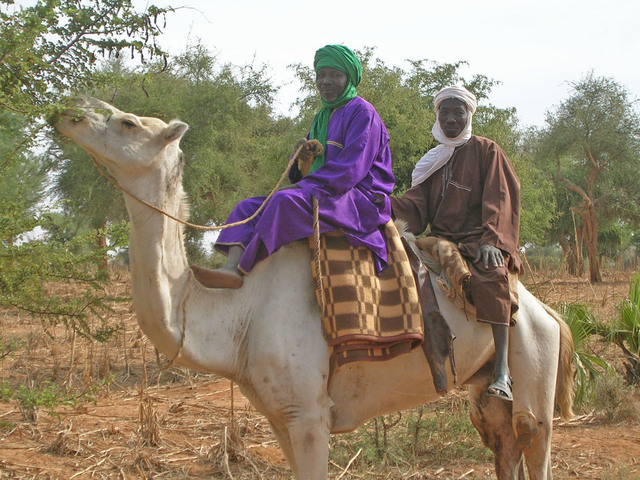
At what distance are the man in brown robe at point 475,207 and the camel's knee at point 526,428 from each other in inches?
14.1

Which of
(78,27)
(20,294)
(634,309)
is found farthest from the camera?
(634,309)

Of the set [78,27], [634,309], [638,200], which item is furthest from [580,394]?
[638,200]

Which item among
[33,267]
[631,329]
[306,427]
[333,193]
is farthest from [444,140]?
[631,329]

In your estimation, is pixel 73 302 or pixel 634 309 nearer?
pixel 73 302

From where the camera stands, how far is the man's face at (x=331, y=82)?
4738 mm

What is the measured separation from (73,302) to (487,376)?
10.00 ft

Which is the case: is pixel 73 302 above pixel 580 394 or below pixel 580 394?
above

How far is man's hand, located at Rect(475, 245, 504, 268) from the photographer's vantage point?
4676mm

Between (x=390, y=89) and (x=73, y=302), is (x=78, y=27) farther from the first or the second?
(x=390, y=89)

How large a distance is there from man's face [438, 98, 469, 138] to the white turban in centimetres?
3

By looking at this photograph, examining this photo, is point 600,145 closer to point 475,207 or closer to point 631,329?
point 631,329

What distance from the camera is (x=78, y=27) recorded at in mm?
5406

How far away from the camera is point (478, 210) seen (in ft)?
16.8

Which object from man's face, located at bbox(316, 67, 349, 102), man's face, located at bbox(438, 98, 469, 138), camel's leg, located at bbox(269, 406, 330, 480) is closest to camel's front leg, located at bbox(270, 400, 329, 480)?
camel's leg, located at bbox(269, 406, 330, 480)
